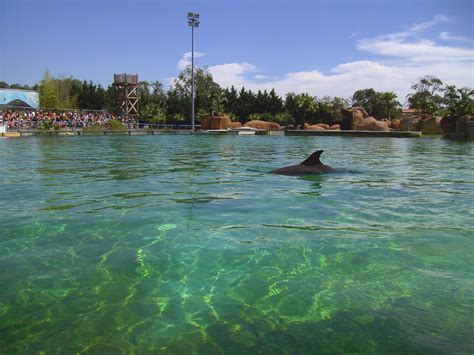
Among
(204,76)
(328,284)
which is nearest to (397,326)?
A: (328,284)

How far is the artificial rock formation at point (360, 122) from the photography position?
1655 inches

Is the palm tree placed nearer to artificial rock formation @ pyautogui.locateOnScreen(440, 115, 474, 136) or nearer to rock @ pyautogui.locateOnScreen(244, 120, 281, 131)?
rock @ pyautogui.locateOnScreen(244, 120, 281, 131)

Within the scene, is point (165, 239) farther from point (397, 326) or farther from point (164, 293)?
point (397, 326)

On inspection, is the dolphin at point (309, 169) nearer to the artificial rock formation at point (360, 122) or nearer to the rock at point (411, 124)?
the artificial rock formation at point (360, 122)

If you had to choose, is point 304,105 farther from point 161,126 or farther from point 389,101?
point 161,126

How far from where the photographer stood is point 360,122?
43.5 meters

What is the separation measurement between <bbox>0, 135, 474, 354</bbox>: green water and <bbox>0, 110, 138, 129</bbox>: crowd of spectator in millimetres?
33409

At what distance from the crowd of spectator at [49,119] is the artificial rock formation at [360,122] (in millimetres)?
23094

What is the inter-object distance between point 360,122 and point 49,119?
99.0 feet

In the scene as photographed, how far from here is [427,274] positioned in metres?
3.60

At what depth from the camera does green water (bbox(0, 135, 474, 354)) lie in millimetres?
2590

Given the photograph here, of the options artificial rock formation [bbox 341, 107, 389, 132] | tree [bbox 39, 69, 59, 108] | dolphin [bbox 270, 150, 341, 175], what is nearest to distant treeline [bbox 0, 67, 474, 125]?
tree [bbox 39, 69, 59, 108]

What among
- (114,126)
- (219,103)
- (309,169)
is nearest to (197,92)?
(219,103)

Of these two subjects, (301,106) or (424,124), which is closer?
(424,124)
